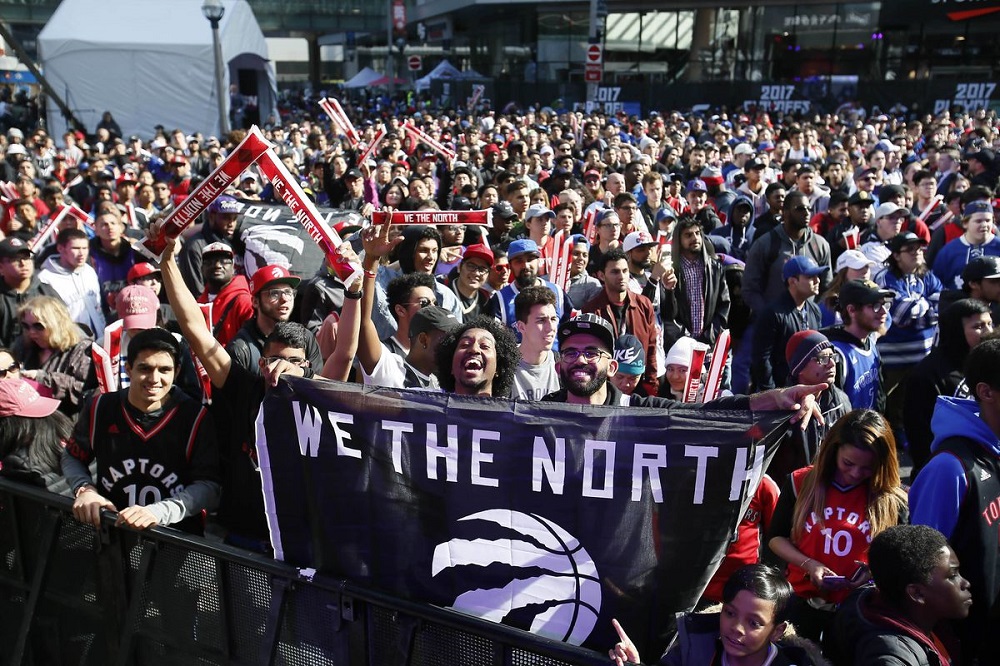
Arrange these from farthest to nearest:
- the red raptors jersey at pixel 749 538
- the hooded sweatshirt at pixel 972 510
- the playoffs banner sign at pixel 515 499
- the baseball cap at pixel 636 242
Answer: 1. the baseball cap at pixel 636 242
2. the red raptors jersey at pixel 749 538
3. the hooded sweatshirt at pixel 972 510
4. the playoffs banner sign at pixel 515 499

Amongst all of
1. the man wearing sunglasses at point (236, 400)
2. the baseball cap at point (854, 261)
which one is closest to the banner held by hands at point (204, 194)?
the man wearing sunglasses at point (236, 400)

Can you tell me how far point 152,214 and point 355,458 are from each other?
843 centimetres

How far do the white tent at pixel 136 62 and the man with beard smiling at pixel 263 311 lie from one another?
80.5 ft

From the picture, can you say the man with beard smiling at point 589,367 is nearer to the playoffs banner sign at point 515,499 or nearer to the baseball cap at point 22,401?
the playoffs banner sign at point 515,499

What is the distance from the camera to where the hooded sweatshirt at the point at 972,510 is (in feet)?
9.89

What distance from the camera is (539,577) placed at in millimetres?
2986


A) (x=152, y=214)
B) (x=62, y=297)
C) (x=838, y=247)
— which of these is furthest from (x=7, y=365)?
(x=838, y=247)

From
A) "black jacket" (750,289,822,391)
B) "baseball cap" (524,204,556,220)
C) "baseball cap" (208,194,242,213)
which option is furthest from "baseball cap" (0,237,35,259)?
"black jacket" (750,289,822,391)

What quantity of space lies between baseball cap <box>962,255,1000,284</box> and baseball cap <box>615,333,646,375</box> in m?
2.39

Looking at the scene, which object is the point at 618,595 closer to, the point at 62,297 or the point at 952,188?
the point at 62,297

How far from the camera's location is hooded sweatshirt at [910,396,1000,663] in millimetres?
3014

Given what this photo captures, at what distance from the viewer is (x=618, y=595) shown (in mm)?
2924

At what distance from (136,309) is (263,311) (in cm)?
103

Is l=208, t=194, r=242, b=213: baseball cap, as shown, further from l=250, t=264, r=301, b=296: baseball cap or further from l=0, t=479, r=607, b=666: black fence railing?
l=0, t=479, r=607, b=666: black fence railing
